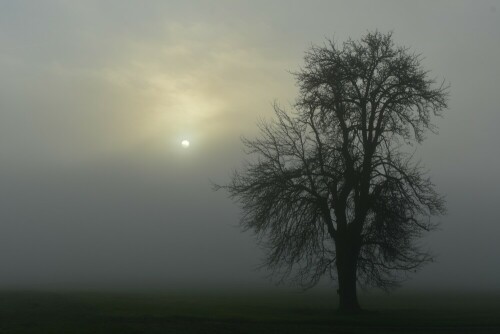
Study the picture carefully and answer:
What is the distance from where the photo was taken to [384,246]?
31.9m

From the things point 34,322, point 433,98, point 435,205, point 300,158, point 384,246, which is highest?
point 433,98

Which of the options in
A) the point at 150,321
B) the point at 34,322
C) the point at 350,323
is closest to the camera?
the point at 34,322

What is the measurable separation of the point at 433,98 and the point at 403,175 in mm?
5155

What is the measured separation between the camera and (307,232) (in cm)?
3173

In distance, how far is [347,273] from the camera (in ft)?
105

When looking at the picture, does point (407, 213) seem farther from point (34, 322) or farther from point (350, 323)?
point (34, 322)

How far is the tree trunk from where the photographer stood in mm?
31500

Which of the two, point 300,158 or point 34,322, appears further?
point 300,158

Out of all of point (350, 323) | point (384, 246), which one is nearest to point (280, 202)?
point (384, 246)

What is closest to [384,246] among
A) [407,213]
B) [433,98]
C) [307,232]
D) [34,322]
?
[407,213]

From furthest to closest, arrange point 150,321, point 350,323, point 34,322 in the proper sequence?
point 350,323 → point 150,321 → point 34,322

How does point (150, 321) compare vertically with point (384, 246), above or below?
below

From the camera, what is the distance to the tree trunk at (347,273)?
103 feet

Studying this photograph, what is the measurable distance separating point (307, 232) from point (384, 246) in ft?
14.9
